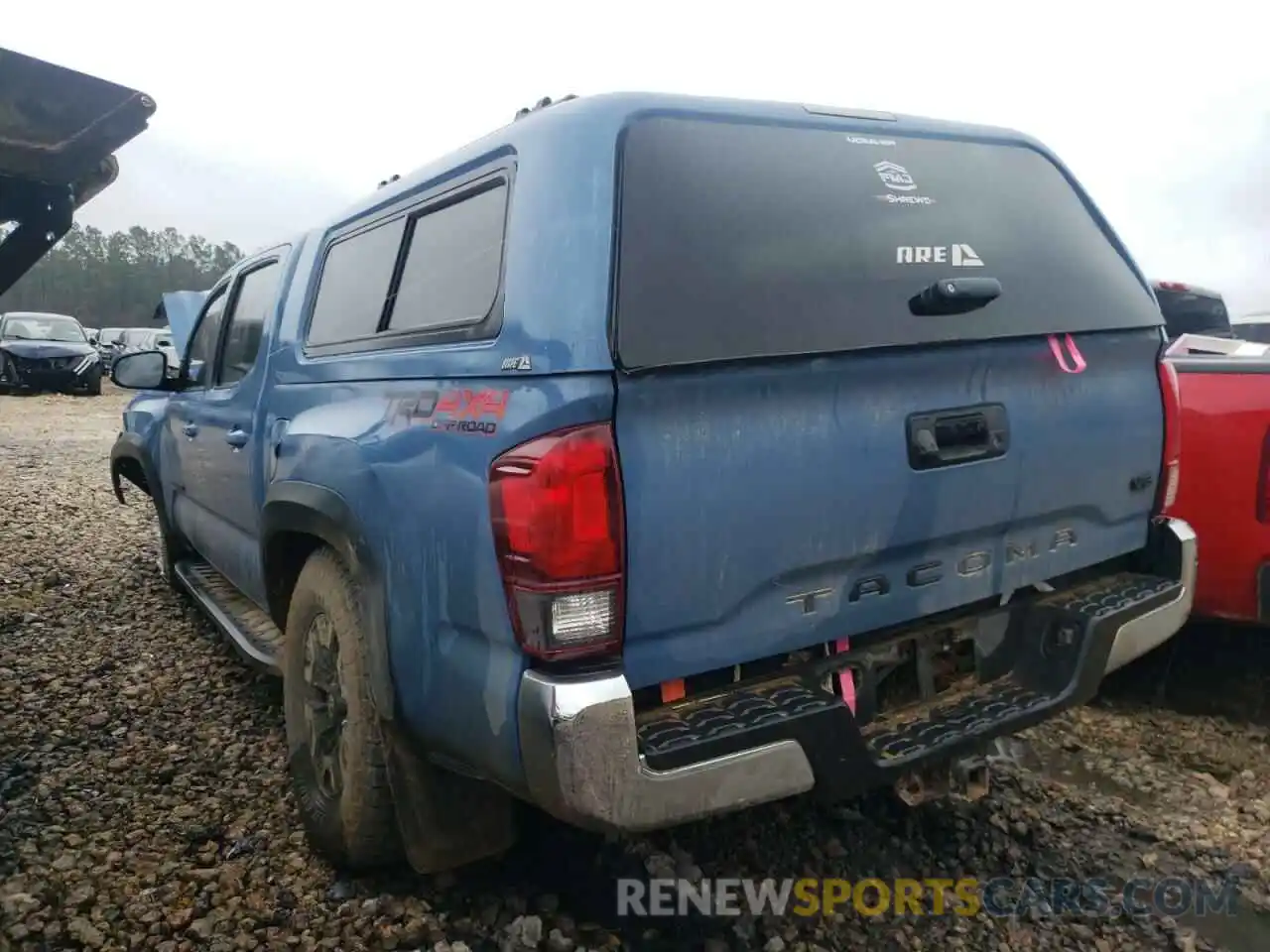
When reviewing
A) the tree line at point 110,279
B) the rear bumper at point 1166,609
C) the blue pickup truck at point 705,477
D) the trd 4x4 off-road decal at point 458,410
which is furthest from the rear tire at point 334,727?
the tree line at point 110,279

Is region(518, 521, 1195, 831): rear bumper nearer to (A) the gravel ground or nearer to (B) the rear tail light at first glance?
(B) the rear tail light

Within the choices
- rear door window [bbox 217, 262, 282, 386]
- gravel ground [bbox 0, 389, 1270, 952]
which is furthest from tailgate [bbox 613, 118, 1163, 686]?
rear door window [bbox 217, 262, 282, 386]

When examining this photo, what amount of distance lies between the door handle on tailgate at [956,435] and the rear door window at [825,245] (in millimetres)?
186

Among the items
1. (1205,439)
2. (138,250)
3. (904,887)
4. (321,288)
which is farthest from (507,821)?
(138,250)

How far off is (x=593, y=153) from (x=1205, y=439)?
2658mm

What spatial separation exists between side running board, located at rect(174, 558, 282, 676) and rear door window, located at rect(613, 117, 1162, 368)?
1.98 meters

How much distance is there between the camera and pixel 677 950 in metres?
2.39

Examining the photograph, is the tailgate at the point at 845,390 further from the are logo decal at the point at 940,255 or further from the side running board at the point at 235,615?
the side running board at the point at 235,615

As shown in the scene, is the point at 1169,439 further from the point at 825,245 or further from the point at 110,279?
the point at 110,279

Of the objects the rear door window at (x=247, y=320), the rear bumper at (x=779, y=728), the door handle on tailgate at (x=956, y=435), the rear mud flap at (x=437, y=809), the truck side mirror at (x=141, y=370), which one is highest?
the rear door window at (x=247, y=320)

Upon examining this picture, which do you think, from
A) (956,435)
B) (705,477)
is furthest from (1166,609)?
(705,477)

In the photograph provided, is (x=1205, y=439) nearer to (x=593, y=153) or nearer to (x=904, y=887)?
(x=904, y=887)

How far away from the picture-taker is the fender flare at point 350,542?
7.45ft

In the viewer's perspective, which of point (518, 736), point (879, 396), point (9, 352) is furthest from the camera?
point (9, 352)
